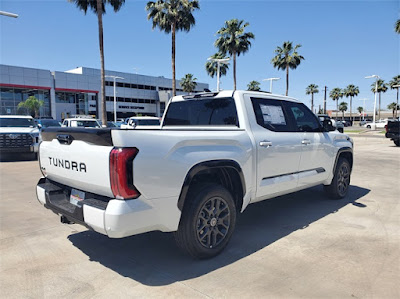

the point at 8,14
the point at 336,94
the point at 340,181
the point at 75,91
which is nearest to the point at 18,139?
the point at 8,14

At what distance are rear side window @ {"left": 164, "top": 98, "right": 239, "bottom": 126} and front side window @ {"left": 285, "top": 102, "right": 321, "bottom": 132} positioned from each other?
3.60ft

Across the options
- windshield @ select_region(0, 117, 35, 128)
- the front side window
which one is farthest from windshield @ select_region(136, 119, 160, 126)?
the front side window

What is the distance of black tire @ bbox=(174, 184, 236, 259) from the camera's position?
121 inches

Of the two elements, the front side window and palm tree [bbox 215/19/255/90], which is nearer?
the front side window

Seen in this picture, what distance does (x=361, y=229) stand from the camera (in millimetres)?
4277

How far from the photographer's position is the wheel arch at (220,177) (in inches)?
116

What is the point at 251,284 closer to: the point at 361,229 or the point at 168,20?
the point at 361,229

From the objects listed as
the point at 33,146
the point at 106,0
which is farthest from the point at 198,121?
the point at 106,0

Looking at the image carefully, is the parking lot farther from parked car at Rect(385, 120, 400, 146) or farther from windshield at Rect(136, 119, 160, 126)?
parked car at Rect(385, 120, 400, 146)

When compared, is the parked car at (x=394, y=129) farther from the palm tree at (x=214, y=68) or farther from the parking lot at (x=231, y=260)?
the palm tree at (x=214, y=68)

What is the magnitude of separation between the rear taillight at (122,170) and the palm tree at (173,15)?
896 inches

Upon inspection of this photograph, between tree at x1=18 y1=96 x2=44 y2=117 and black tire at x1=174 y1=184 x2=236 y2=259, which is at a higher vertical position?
tree at x1=18 y1=96 x2=44 y2=117

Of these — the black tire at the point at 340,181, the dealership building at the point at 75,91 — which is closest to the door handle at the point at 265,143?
the black tire at the point at 340,181

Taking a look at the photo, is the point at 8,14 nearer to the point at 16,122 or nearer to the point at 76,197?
the point at 16,122
